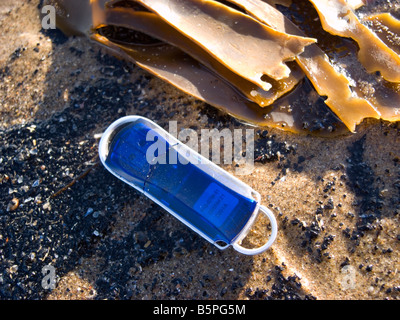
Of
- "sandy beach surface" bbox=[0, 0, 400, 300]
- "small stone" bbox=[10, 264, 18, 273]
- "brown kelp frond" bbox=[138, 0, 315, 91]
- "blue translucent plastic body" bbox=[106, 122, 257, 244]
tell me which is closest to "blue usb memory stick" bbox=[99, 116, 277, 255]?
"blue translucent plastic body" bbox=[106, 122, 257, 244]

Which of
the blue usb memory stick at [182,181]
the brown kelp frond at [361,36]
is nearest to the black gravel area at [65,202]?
the blue usb memory stick at [182,181]

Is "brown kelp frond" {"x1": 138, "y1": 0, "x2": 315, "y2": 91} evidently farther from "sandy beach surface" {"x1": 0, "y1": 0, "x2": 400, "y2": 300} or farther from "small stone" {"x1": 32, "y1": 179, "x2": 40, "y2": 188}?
"small stone" {"x1": 32, "y1": 179, "x2": 40, "y2": 188}

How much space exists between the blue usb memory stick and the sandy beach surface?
0.40 feet

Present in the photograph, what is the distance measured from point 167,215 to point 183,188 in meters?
0.20

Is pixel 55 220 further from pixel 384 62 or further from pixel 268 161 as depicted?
pixel 384 62

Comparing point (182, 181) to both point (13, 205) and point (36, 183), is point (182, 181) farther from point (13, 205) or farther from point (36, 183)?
point (13, 205)

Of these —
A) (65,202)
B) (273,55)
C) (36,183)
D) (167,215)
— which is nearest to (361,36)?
(273,55)

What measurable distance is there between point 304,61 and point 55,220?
60.1 inches

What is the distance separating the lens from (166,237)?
1.85 meters

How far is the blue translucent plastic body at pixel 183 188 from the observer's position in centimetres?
172

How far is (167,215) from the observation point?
1882mm

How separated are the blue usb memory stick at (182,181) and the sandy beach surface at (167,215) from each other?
12 centimetres

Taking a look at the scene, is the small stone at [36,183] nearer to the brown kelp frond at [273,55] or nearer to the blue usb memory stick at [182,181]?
the blue usb memory stick at [182,181]
